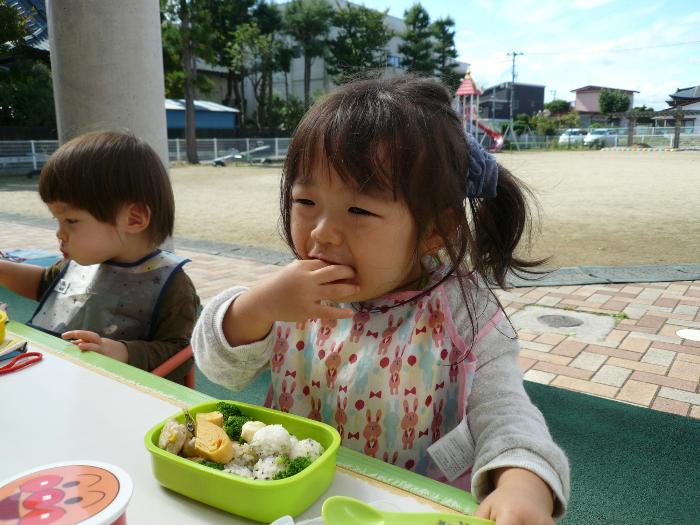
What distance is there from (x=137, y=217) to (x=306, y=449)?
117cm

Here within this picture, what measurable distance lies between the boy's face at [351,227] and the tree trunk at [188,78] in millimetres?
23622

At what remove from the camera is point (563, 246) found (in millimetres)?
6082

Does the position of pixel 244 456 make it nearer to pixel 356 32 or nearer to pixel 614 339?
pixel 614 339

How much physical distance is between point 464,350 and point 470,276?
0.54ft

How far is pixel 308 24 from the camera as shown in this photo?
32969 millimetres

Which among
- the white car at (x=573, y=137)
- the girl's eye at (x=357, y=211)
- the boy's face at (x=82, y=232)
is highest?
the white car at (x=573, y=137)

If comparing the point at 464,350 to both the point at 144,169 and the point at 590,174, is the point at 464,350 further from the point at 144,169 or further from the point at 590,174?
the point at 590,174

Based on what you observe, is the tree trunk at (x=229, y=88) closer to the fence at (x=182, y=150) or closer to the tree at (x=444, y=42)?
the fence at (x=182, y=150)

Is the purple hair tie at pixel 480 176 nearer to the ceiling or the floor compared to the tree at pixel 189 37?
nearer to the floor

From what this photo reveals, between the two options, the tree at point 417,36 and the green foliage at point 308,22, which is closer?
the green foliage at point 308,22

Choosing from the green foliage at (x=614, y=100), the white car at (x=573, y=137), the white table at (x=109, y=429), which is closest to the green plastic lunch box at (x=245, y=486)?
the white table at (x=109, y=429)

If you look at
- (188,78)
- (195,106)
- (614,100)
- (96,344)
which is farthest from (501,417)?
(614,100)

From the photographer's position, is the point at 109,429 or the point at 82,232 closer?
the point at 109,429

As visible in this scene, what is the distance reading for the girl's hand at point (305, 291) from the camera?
0.90 m
